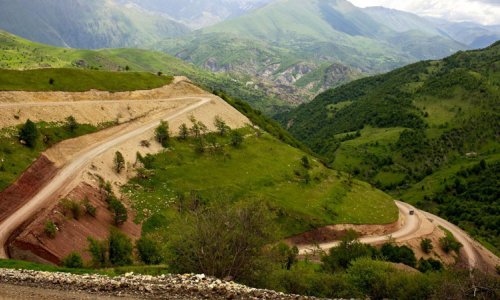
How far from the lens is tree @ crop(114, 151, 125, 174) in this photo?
81.4 meters

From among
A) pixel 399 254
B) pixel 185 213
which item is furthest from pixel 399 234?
pixel 185 213

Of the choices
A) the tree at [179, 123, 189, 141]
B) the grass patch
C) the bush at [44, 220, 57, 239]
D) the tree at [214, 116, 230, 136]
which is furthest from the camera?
the tree at [214, 116, 230, 136]

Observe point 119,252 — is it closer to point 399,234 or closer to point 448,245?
point 399,234

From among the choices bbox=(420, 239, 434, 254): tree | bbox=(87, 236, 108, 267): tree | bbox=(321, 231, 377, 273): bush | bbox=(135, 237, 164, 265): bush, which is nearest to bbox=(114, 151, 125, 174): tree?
bbox=(135, 237, 164, 265): bush

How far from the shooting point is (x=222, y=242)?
42.5m

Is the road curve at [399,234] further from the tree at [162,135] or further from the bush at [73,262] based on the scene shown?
the bush at [73,262]

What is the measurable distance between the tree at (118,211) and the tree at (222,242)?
26536 mm

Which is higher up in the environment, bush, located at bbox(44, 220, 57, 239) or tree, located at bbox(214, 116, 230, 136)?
tree, located at bbox(214, 116, 230, 136)

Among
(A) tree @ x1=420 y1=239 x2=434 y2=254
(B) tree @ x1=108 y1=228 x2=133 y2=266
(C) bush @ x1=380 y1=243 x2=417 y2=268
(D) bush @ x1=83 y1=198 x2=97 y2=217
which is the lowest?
(A) tree @ x1=420 y1=239 x2=434 y2=254

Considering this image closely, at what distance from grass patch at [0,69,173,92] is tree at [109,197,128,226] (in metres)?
41.4

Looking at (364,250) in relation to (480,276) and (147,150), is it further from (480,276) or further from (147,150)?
(147,150)

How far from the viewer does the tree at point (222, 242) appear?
4194cm

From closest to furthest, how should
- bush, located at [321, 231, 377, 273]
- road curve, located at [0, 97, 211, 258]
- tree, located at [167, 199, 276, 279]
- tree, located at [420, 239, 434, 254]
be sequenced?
tree, located at [167, 199, 276, 279], road curve, located at [0, 97, 211, 258], bush, located at [321, 231, 377, 273], tree, located at [420, 239, 434, 254]

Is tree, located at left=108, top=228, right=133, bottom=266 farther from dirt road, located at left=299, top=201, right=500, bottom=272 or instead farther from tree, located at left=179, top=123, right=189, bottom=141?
tree, located at left=179, top=123, right=189, bottom=141
